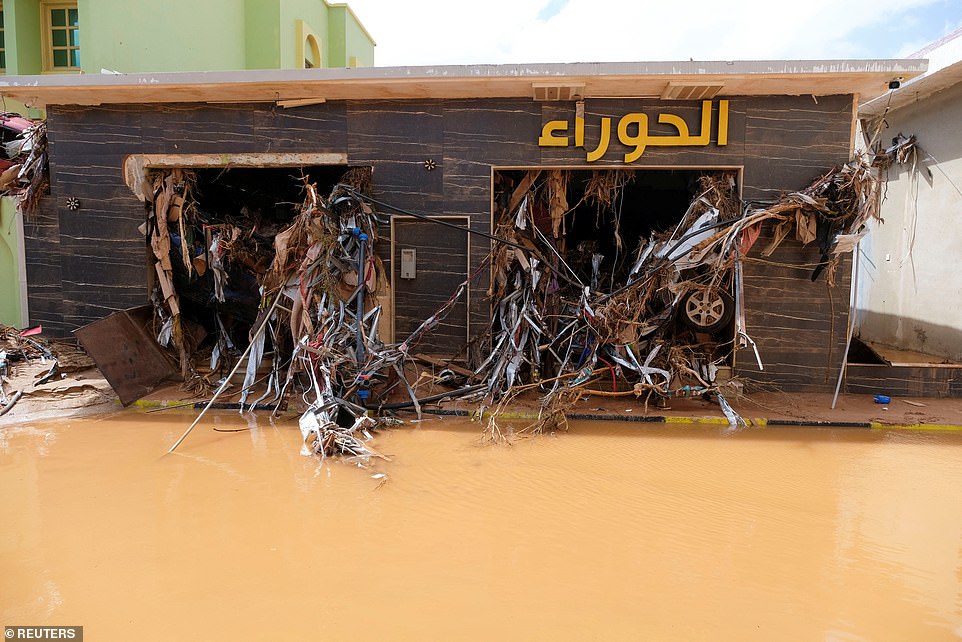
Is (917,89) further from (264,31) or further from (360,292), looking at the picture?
(264,31)

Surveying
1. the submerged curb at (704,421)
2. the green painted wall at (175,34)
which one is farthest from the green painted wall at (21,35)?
the submerged curb at (704,421)

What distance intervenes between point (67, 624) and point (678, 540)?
3.15 metres

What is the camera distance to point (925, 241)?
28.5 feet

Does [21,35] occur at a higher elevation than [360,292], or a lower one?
higher

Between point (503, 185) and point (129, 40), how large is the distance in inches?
305

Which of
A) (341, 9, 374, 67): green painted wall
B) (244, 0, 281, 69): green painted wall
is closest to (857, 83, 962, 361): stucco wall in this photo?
(244, 0, 281, 69): green painted wall

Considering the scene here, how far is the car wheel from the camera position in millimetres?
6352

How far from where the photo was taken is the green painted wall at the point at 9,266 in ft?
27.8

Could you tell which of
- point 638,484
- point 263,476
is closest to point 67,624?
point 263,476

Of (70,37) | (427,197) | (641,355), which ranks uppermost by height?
(70,37)

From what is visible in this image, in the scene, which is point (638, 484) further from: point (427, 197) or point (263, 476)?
point (427, 197)

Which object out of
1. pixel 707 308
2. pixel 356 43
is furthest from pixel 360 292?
pixel 356 43

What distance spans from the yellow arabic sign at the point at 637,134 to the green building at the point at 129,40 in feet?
19.3

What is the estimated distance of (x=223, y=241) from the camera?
7090 millimetres
